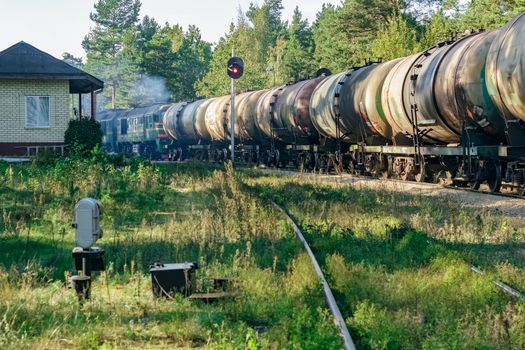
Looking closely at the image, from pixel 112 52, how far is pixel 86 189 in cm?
12753

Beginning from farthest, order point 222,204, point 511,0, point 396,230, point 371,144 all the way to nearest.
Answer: point 511,0
point 371,144
point 222,204
point 396,230

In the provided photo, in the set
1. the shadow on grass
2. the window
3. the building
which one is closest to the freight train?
the shadow on grass

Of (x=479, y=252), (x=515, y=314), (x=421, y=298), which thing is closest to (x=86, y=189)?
(x=479, y=252)

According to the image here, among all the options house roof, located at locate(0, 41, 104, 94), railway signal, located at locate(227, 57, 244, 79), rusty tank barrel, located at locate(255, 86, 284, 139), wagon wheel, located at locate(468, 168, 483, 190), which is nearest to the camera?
wagon wheel, located at locate(468, 168, 483, 190)

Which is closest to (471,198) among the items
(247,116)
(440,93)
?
(440,93)

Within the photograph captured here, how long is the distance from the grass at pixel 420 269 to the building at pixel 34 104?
50.7ft

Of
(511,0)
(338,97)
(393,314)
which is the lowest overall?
(393,314)

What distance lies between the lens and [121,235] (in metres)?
11.7

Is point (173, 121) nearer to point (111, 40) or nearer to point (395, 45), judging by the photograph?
point (395, 45)

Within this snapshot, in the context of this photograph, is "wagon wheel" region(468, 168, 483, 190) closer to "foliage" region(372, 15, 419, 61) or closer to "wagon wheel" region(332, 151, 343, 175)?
"wagon wheel" region(332, 151, 343, 175)

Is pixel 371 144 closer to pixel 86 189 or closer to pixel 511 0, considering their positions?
pixel 86 189

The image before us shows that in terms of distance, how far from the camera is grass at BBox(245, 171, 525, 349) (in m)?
5.99

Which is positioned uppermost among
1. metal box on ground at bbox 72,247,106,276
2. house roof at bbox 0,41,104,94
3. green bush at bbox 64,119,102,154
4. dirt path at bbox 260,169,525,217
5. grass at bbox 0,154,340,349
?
house roof at bbox 0,41,104,94

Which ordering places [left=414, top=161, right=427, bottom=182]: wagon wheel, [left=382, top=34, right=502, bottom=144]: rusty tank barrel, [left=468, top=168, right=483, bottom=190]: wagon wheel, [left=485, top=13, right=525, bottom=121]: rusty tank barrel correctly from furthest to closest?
[left=414, top=161, right=427, bottom=182]: wagon wheel < [left=468, top=168, right=483, bottom=190]: wagon wheel < [left=382, top=34, right=502, bottom=144]: rusty tank barrel < [left=485, top=13, right=525, bottom=121]: rusty tank barrel
